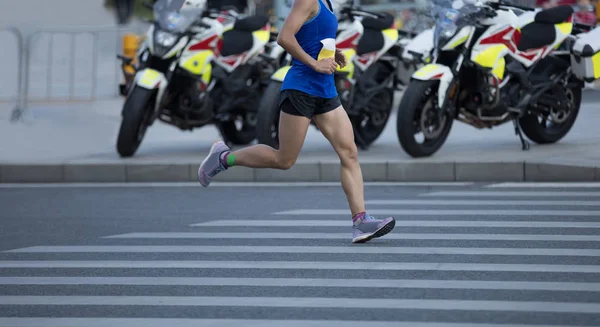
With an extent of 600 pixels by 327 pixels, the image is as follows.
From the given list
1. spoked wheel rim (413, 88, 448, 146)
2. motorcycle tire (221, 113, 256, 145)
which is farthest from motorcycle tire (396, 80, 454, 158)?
motorcycle tire (221, 113, 256, 145)

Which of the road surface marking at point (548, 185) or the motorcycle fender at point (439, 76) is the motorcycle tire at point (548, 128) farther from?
the road surface marking at point (548, 185)

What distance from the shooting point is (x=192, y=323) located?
5.96m

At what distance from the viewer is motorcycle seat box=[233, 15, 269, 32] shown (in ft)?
43.6

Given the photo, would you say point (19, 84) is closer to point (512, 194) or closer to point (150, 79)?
point (150, 79)

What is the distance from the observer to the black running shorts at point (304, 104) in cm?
807

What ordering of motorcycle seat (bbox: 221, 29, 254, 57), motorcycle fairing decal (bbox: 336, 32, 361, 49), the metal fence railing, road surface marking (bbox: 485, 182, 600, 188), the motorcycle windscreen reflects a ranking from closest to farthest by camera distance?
road surface marking (bbox: 485, 182, 600, 188)
the motorcycle windscreen
motorcycle fairing decal (bbox: 336, 32, 361, 49)
motorcycle seat (bbox: 221, 29, 254, 57)
the metal fence railing

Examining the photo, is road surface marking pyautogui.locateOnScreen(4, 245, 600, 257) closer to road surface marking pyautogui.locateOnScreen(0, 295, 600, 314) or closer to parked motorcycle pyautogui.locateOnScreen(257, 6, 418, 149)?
road surface marking pyautogui.locateOnScreen(0, 295, 600, 314)

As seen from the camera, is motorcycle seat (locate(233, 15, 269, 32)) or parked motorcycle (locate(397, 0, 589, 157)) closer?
parked motorcycle (locate(397, 0, 589, 157))

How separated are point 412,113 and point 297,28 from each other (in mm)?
3965

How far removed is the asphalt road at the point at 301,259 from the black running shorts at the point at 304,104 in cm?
80

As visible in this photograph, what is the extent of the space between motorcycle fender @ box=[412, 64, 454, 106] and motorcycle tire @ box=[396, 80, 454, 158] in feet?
0.15

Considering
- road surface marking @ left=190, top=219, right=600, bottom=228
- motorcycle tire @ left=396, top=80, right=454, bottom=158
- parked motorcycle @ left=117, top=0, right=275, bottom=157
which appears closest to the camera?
road surface marking @ left=190, top=219, right=600, bottom=228

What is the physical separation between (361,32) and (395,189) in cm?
232

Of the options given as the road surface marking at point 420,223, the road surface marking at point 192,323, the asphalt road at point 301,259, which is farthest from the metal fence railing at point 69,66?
the road surface marking at point 192,323
